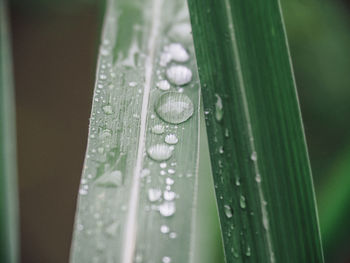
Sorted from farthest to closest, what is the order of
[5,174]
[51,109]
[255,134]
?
1. [51,109]
2. [5,174]
3. [255,134]

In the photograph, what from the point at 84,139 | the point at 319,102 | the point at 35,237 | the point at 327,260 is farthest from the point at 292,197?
the point at 35,237

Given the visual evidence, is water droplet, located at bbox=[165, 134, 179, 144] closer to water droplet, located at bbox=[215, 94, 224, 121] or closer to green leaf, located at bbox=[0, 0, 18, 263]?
water droplet, located at bbox=[215, 94, 224, 121]

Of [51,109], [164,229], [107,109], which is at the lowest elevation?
[164,229]

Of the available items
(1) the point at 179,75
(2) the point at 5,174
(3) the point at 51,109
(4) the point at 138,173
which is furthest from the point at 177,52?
(3) the point at 51,109

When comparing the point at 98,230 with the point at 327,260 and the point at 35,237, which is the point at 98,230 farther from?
the point at 35,237

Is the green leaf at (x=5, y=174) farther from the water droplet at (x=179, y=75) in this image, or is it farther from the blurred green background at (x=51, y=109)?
the blurred green background at (x=51, y=109)

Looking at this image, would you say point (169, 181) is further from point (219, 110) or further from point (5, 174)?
point (5, 174)
